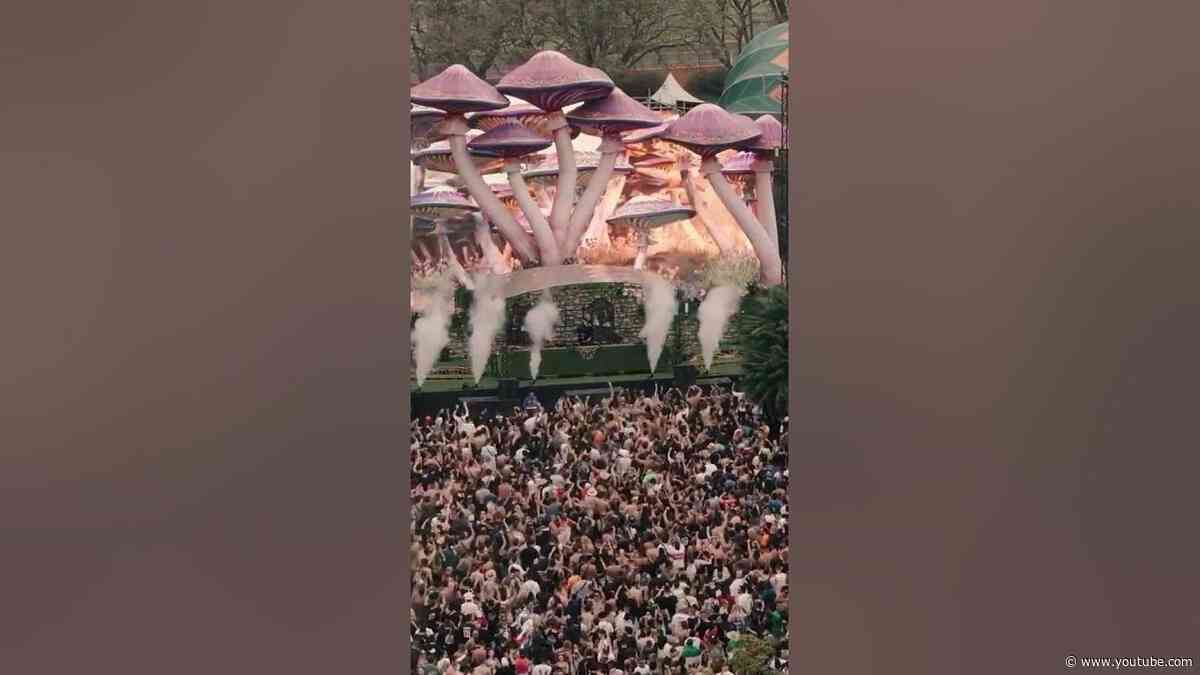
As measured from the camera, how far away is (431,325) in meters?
3.17

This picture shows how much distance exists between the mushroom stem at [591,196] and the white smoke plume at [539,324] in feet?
0.53

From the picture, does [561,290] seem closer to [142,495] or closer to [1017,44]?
[142,495]

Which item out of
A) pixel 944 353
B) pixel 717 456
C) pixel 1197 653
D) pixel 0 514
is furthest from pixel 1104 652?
pixel 0 514

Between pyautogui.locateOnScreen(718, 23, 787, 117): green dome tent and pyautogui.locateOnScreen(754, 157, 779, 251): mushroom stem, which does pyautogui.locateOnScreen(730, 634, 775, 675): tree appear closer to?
pyautogui.locateOnScreen(754, 157, 779, 251): mushroom stem

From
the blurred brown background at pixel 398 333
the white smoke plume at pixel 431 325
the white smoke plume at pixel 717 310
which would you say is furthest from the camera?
the white smoke plume at pixel 717 310

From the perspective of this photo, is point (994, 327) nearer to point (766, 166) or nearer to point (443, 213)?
point (766, 166)

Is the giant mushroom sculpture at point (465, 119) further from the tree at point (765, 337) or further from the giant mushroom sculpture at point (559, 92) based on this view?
the tree at point (765, 337)

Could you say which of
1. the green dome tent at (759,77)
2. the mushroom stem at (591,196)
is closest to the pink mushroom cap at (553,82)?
the mushroom stem at (591,196)

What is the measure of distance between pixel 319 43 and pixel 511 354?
1.04 meters

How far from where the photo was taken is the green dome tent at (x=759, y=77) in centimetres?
322

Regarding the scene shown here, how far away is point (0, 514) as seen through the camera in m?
3.04

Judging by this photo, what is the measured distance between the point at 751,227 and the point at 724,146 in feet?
0.83

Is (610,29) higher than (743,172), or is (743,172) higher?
(610,29)

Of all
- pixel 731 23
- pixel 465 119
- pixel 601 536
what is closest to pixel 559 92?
pixel 465 119
